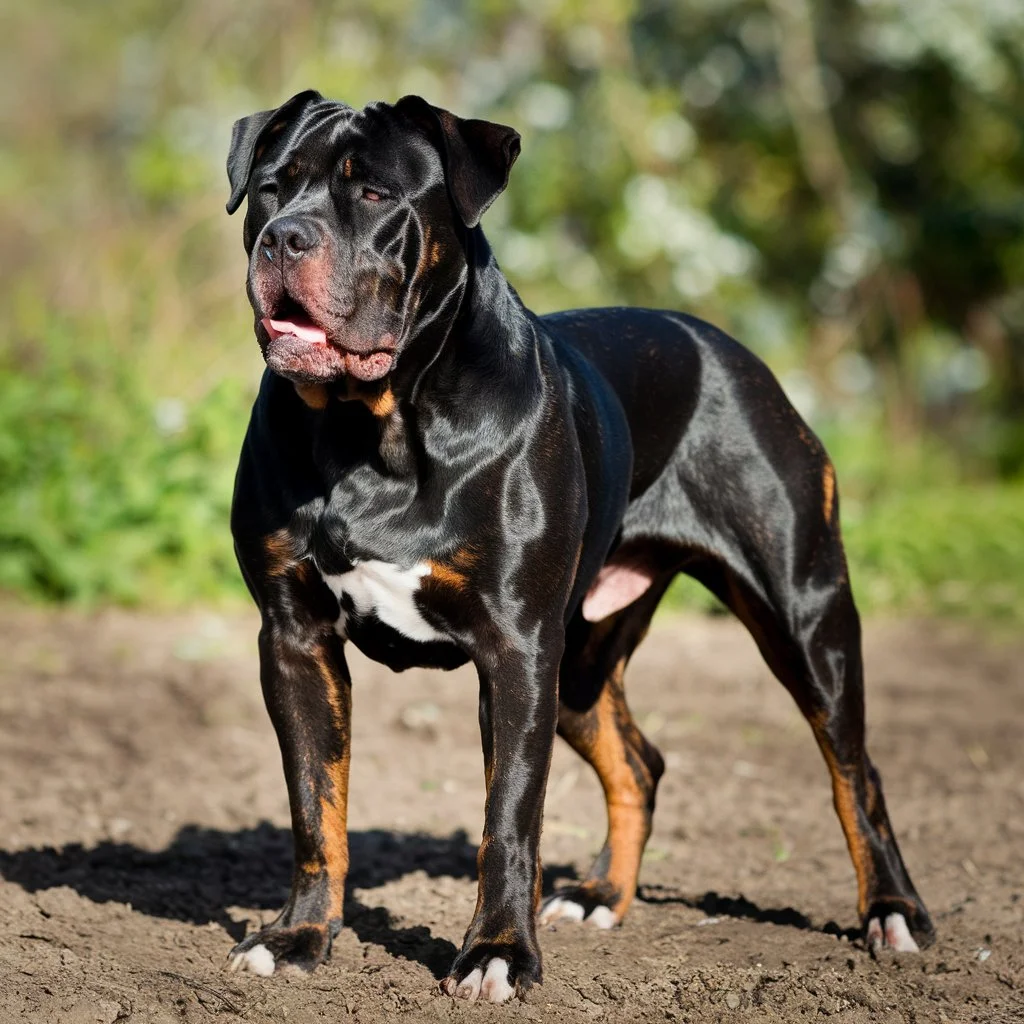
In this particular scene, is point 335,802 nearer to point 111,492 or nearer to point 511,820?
point 511,820

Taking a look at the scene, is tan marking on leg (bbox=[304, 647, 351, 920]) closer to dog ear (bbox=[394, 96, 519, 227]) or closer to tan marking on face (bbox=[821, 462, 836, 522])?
dog ear (bbox=[394, 96, 519, 227])

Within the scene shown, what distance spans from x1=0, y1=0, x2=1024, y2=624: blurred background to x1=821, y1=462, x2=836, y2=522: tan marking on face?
4361 millimetres

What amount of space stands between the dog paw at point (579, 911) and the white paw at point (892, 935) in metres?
0.68

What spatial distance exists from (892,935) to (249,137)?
2.53 meters

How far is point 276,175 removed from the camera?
3.42 m

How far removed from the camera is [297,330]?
10.7 feet

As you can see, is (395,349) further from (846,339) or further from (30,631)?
(846,339)

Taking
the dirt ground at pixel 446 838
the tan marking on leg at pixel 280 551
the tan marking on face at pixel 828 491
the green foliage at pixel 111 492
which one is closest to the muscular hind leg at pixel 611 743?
the dirt ground at pixel 446 838

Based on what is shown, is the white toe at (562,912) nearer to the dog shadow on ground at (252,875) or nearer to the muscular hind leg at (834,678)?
the dog shadow on ground at (252,875)

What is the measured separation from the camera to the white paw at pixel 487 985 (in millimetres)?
3137

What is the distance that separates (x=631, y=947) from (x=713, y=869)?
1.11 meters

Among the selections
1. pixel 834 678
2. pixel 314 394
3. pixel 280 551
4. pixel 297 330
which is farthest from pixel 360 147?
pixel 834 678

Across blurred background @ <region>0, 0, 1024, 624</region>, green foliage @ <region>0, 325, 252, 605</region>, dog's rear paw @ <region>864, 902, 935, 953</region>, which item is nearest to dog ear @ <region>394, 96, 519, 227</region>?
dog's rear paw @ <region>864, 902, 935, 953</region>

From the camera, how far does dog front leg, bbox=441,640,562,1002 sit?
3.20m
